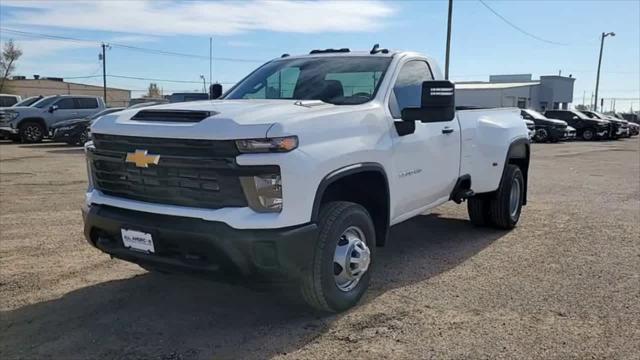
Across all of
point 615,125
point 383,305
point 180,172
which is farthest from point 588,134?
point 180,172

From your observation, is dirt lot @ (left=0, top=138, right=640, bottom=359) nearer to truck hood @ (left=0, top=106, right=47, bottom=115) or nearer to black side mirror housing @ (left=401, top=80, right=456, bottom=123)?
black side mirror housing @ (left=401, top=80, right=456, bottom=123)

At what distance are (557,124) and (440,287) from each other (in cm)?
2777

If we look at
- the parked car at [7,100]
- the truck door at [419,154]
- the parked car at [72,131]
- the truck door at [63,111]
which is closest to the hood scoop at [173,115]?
the truck door at [419,154]

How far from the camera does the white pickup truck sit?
12.3 ft

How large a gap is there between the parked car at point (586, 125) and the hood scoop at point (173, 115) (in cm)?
3302

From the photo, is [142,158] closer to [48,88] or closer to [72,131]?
[72,131]

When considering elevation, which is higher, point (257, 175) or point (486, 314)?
point (257, 175)

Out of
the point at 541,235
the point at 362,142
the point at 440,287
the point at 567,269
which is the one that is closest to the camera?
the point at 362,142

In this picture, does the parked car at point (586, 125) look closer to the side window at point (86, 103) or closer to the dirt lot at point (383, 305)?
the side window at point (86, 103)

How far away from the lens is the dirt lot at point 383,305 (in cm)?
391

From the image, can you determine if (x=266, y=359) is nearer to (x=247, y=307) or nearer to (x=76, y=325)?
(x=247, y=307)

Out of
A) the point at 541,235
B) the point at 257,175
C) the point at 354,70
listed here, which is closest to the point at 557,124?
the point at 541,235

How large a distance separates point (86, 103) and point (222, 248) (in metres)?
22.0

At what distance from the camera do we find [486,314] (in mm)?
4504
